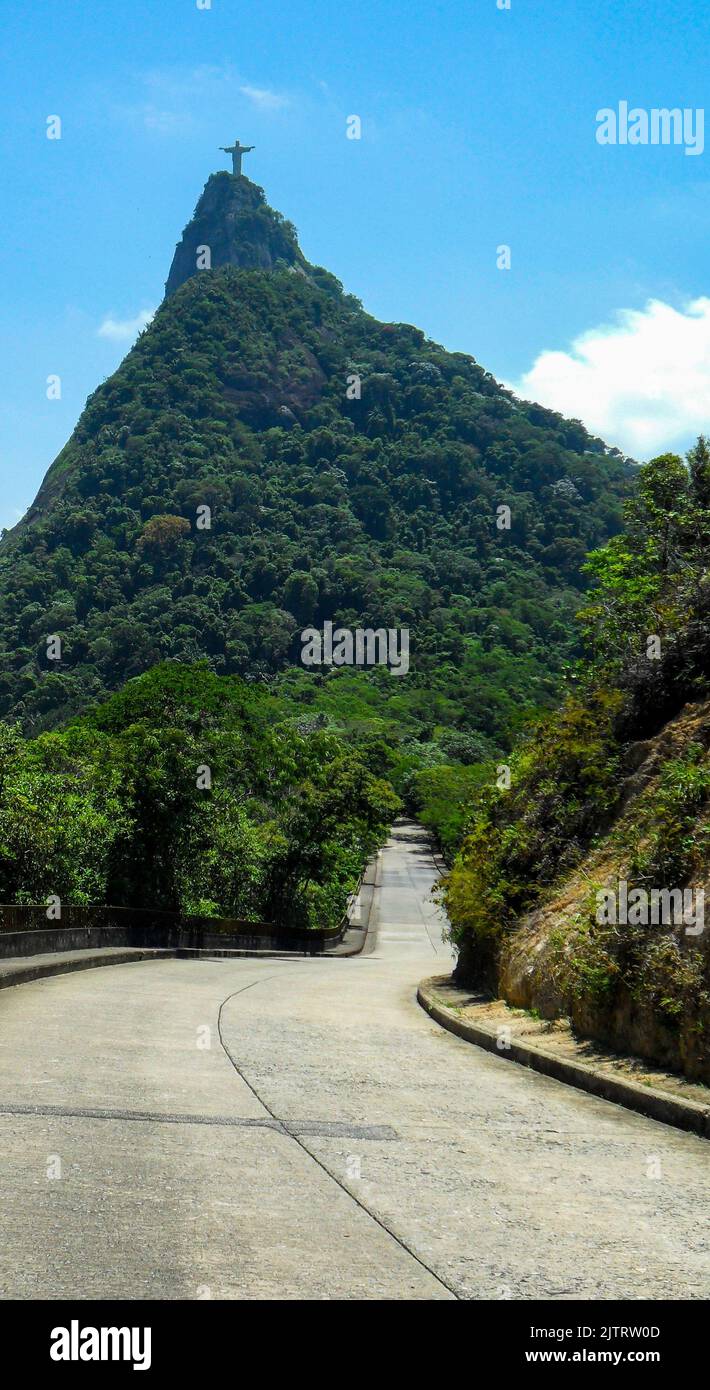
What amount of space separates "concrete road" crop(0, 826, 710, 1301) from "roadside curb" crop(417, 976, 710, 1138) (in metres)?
0.17

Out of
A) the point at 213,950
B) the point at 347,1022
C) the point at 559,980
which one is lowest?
the point at 213,950

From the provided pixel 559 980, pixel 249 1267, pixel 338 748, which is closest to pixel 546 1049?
pixel 559 980

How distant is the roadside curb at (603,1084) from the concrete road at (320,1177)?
0.57 feet

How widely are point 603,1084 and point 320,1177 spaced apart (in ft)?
14.3

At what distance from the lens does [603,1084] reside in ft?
33.5

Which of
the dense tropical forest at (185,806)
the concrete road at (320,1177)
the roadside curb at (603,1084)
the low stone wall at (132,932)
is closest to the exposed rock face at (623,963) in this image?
the roadside curb at (603,1084)

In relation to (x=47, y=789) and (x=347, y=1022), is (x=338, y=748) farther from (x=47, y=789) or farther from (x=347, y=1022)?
(x=347, y=1022)
